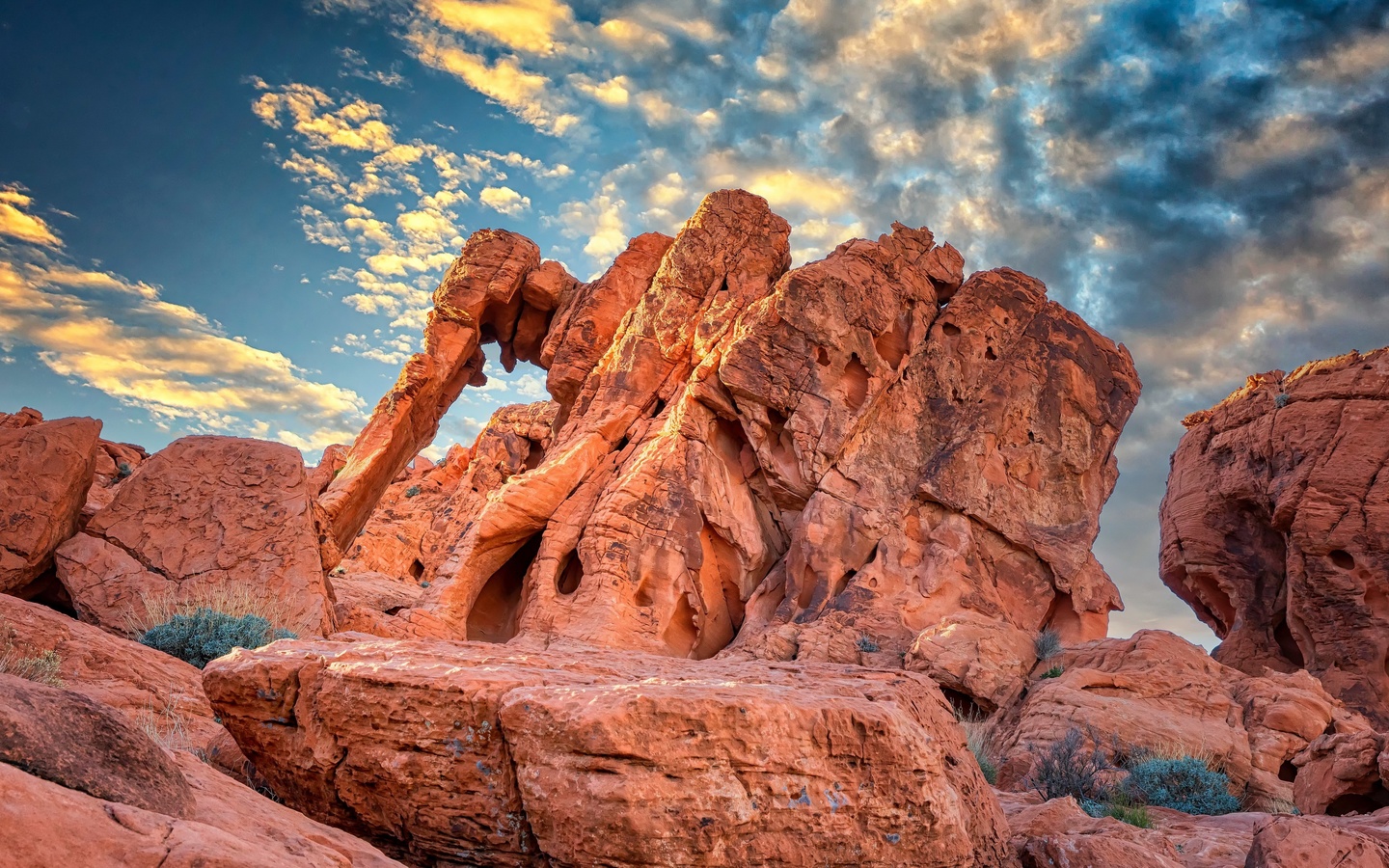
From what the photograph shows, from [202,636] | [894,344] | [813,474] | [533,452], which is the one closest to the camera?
[202,636]

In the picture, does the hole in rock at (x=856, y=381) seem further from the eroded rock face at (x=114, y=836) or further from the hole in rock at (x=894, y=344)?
the eroded rock face at (x=114, y=836)

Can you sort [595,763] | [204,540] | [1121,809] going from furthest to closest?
1. [204,540]
2. [1121,809]
3. [595,763]

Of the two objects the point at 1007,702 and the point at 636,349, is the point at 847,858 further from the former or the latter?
the point at 636,349

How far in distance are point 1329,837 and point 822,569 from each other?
50.4ft

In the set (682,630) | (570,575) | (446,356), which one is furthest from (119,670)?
(446,356)

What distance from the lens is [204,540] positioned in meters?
11.8

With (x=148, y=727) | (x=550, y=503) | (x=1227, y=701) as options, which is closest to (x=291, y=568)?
(x=148, y=727)

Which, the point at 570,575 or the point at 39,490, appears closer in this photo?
the point at 39,490

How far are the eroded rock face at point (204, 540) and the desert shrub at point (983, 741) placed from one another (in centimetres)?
969

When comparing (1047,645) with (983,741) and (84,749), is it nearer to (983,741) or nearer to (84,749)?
(983,741)

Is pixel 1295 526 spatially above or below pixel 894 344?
below

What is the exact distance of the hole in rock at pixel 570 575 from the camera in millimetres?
21172

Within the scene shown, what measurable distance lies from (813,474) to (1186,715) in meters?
10.4

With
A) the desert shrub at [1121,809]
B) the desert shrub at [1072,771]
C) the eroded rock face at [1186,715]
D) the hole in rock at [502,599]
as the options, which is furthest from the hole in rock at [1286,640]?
the hole in rock at [502,599]
